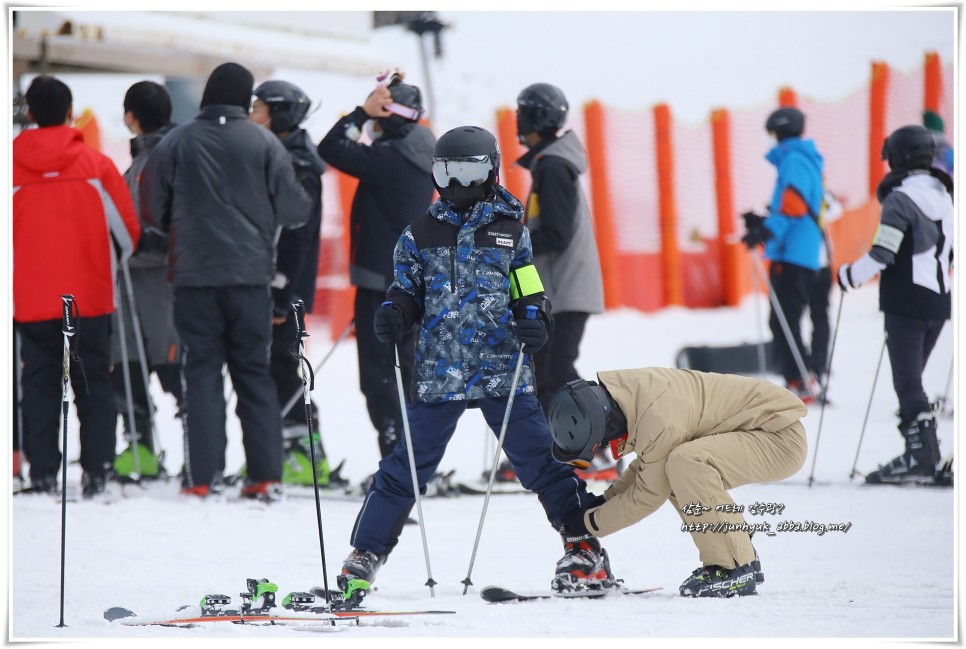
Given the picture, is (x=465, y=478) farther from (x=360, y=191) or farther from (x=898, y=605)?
(x=898, y=605)

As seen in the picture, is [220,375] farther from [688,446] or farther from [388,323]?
[688,446]

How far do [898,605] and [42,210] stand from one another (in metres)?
3.53

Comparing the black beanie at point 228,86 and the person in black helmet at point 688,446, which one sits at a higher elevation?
the black beanie at point 228,86

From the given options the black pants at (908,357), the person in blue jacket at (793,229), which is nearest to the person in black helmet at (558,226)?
the black pants at (908,357)

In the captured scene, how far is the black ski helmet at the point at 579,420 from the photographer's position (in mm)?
3387

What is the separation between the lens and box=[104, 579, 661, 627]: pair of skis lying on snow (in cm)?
332

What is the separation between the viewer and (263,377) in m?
4.97

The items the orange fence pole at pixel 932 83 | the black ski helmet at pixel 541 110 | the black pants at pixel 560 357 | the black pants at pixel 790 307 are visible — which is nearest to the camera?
the black ski helmet at pixel 541 110

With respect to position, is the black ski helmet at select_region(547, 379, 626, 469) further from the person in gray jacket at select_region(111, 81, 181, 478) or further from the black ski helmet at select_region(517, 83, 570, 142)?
the person in gray jacket at select_region(111, 81, 181, 478)

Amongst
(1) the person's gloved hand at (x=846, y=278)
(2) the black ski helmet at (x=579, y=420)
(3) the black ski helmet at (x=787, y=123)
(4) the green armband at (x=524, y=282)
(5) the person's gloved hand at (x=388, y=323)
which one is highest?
(3) the black ski helmet at (x=787, y=123)

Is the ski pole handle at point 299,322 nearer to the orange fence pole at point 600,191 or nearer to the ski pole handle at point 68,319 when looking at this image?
the ski pole handle at point 68,319

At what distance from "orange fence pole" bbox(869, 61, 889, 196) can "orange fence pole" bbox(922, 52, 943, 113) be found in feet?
1.25

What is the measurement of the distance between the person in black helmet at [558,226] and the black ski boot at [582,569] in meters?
1.48

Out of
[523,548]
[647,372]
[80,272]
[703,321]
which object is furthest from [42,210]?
[703,321]
